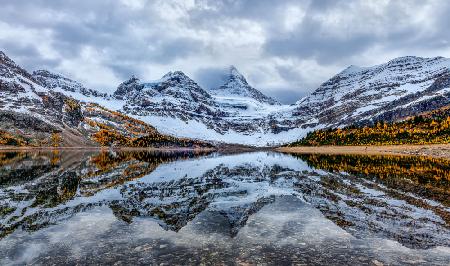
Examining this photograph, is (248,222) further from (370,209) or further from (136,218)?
(370,209)

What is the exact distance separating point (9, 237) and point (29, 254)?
3.89 meters

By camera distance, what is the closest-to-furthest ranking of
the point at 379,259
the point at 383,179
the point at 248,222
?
the point at 379,259, the point at 248,222, the point at 383,179

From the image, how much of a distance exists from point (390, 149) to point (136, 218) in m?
158

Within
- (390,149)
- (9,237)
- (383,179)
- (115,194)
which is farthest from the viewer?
(390,149)

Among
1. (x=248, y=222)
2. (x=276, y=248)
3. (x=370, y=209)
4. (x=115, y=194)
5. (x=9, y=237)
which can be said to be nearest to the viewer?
(x=276, y=248)

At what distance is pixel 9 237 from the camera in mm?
20750

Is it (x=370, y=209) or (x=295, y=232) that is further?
(x=370, y=209)

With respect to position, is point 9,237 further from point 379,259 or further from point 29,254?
point 379,259

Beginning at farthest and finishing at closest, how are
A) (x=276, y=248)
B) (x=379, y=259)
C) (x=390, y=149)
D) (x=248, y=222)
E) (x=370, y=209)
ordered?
(x=390, y=149)
(x=370, y=209)
(x=248, y=222)
(x=276, y=248)
(x=379, y=259)

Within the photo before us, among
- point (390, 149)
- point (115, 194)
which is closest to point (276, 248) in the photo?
point (115, 194)

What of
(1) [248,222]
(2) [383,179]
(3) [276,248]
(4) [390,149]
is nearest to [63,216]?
(1) [248,222]

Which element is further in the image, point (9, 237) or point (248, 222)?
point (248, 222)

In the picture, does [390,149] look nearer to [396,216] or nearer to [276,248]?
[396,216]

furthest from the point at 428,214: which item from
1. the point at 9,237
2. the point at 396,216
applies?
the point at 9,237
